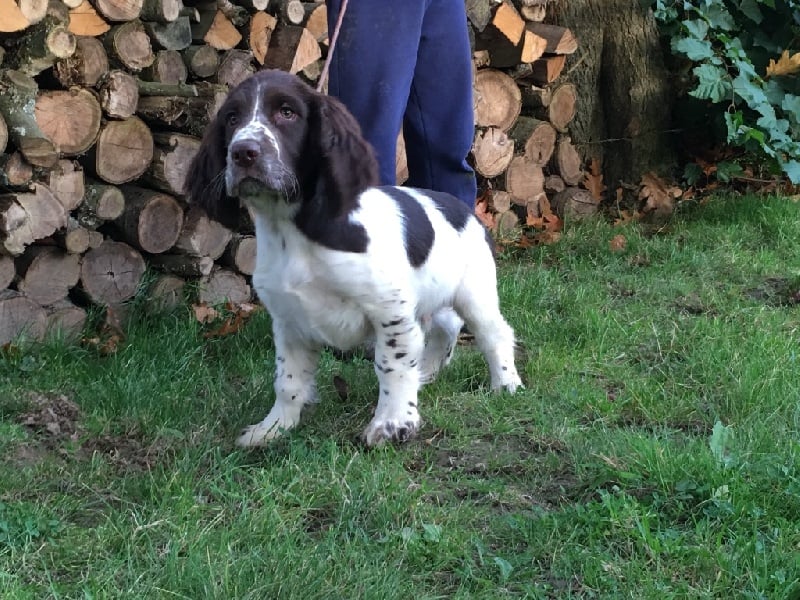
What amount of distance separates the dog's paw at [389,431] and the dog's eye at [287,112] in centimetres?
99

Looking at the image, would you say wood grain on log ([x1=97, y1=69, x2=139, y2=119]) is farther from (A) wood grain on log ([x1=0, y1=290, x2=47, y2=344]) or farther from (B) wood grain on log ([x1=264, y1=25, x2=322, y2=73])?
(A) wood grain on log ([x1=0, y1=290, x2=47, y2=344])

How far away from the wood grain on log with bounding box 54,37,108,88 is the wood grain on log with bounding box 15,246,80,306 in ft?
2.30

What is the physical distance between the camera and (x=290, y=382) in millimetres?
3205

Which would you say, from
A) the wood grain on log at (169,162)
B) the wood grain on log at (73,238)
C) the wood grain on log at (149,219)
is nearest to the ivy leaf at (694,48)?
the wood grain on log at (169,162)

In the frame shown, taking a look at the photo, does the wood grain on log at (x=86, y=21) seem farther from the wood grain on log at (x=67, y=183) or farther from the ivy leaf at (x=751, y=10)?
the ivy leaf at (x=751, y=10)

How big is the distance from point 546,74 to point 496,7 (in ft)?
2.03

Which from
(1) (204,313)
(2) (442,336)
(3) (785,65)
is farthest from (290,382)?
(3) (785,65)

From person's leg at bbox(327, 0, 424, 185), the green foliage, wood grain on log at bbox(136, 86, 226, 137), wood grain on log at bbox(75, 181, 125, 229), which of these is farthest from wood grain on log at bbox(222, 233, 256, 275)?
the green foliage

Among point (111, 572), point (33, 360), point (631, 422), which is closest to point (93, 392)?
point (33, 360)

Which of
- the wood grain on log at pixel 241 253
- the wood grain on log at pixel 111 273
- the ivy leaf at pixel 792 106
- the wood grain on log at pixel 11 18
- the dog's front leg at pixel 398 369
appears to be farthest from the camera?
the ivy leaf at pixel 792 106

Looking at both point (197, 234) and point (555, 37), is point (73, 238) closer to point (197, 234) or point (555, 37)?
point (197, 234)

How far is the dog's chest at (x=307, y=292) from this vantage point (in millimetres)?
2984

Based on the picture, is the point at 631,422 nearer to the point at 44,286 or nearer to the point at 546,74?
the point at 44,286

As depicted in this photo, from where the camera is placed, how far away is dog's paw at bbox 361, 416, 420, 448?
2969mm
